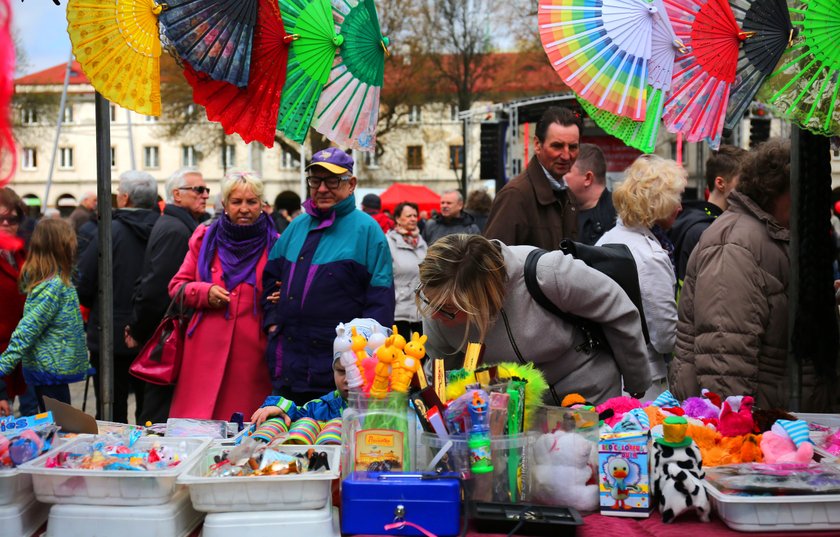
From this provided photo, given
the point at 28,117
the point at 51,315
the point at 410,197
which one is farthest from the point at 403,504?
the point at 28,117

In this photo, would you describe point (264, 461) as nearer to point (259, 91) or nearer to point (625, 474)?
point (625, 474)

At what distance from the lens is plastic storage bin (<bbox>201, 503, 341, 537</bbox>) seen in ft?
6.31

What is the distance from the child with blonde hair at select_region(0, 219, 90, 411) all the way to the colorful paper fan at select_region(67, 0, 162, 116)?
7.15 ft

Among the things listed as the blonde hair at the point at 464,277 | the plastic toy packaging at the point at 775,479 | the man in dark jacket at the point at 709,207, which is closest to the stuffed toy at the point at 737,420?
the plastic toy packaging at the point at 775,479

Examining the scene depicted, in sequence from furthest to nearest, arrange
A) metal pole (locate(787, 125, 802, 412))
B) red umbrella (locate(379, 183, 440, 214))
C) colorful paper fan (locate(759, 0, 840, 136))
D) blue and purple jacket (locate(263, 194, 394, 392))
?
A: red umbrella (locate(379, 183, 440, 214)), blue and purple jacket (locate(263, 194, 394, 392)), metal pole (locate(787, 125, 802, 412)), colorful paper fan (locate(759, 0, 840, 136))

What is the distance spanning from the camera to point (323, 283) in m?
3.62

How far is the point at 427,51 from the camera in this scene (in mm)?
26172

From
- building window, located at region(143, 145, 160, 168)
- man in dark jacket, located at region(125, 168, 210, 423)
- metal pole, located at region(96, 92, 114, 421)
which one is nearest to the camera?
metal pole, located at region(96, 92, 114, 421)

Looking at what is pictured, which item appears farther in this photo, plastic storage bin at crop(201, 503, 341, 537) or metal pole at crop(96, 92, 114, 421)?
metal pole at crop(96, 92, 114, 421)

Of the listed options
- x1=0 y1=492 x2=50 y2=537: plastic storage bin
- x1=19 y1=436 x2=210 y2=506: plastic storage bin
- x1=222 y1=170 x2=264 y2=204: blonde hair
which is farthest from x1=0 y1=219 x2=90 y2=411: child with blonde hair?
x1=19 y1=436 x2=210 y2=506: plastic storage bin

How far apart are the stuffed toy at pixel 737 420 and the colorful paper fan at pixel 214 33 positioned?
69.2 inches

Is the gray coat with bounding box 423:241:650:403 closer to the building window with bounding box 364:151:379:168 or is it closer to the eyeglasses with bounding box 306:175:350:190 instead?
the eyeglasses with bounding box 306:175:350:190

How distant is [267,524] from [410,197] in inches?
793

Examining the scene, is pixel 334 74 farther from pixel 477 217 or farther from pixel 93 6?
pixel 477 217
